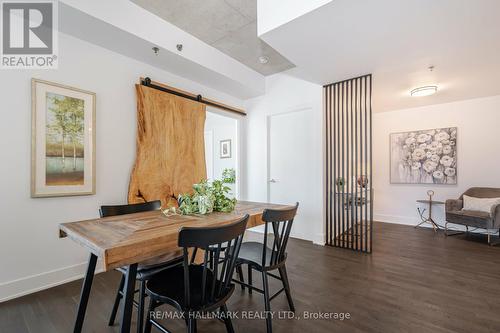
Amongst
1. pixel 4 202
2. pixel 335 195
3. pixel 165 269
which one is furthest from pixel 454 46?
pixel 4 202

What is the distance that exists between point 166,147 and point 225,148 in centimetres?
266

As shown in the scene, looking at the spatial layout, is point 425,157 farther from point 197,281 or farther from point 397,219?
point 197,281

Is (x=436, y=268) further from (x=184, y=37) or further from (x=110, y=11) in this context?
(x=110, y=11)

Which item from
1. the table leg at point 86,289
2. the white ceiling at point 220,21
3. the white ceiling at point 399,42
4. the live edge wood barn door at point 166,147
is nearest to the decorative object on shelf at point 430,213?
the white ceiling at point 399,42

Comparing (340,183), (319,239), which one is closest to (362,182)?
(340,183)

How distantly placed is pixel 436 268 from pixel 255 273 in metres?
2.14

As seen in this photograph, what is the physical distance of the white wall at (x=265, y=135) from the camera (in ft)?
12.3

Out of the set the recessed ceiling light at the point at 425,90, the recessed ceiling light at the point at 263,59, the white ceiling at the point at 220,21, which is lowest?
the recessed ceiling light at the point at 425,90

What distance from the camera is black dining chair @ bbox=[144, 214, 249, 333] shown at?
45.7 inches

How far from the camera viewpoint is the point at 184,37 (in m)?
2.99

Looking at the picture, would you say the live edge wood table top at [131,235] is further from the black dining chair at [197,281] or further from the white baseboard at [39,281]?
the white baseboard at [39,281]

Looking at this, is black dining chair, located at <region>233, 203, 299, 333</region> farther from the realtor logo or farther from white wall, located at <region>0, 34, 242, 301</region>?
the realtor logo

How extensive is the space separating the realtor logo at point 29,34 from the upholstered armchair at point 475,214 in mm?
5874

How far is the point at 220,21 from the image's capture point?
9.12 feet
